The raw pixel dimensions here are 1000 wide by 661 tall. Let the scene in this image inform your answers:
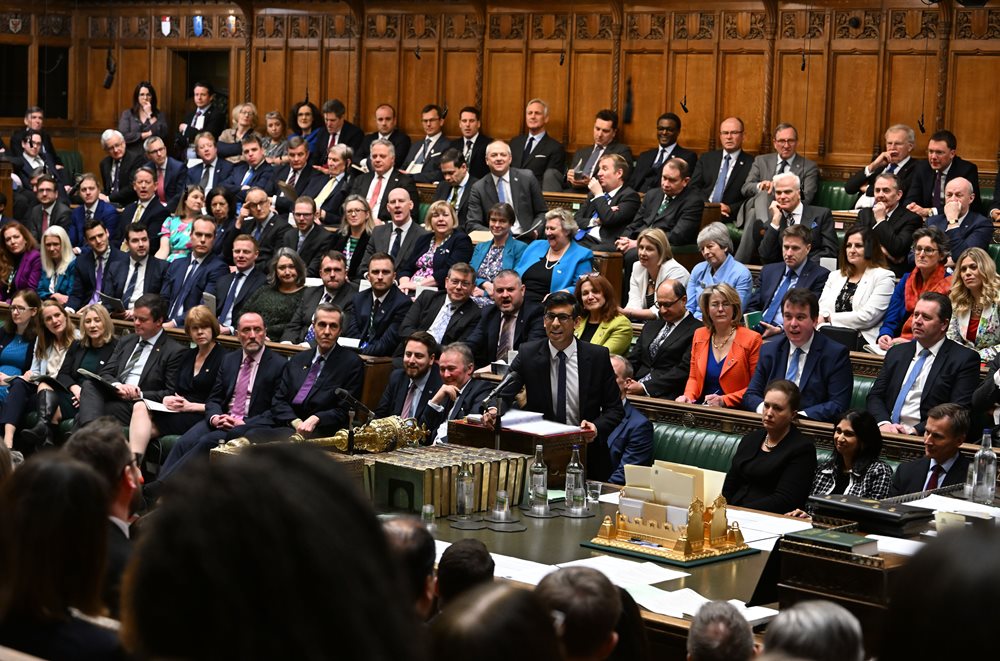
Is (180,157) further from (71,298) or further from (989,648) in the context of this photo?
(989,648)

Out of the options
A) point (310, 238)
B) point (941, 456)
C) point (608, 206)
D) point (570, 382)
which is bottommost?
point (941, 456)

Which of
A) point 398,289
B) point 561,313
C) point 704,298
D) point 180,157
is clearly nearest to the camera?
point 561,313

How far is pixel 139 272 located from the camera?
10117 mm

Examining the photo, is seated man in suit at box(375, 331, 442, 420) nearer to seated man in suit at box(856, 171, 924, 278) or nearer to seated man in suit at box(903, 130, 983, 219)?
seated man in suit at box(856, 171, 924, 278)

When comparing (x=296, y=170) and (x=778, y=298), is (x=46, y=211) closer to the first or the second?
(x=296, y=170)

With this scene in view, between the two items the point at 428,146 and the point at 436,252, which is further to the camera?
the point at 428,146

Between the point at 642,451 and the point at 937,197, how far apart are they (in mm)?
3754

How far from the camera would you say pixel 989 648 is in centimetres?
81

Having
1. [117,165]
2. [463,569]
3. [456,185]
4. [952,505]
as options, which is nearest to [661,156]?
[456,185]

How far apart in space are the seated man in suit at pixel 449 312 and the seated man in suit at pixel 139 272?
2.51 metres

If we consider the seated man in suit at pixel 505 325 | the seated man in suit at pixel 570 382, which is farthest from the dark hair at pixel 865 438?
the seated man in suit at pixel 505 325

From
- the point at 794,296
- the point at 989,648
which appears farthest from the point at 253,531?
the point at 794,296

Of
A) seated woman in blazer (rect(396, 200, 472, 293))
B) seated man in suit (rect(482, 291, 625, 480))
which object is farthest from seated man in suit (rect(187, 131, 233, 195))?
seated man in suit (rect(482, 291, 625, 480))

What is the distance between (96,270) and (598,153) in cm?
394
